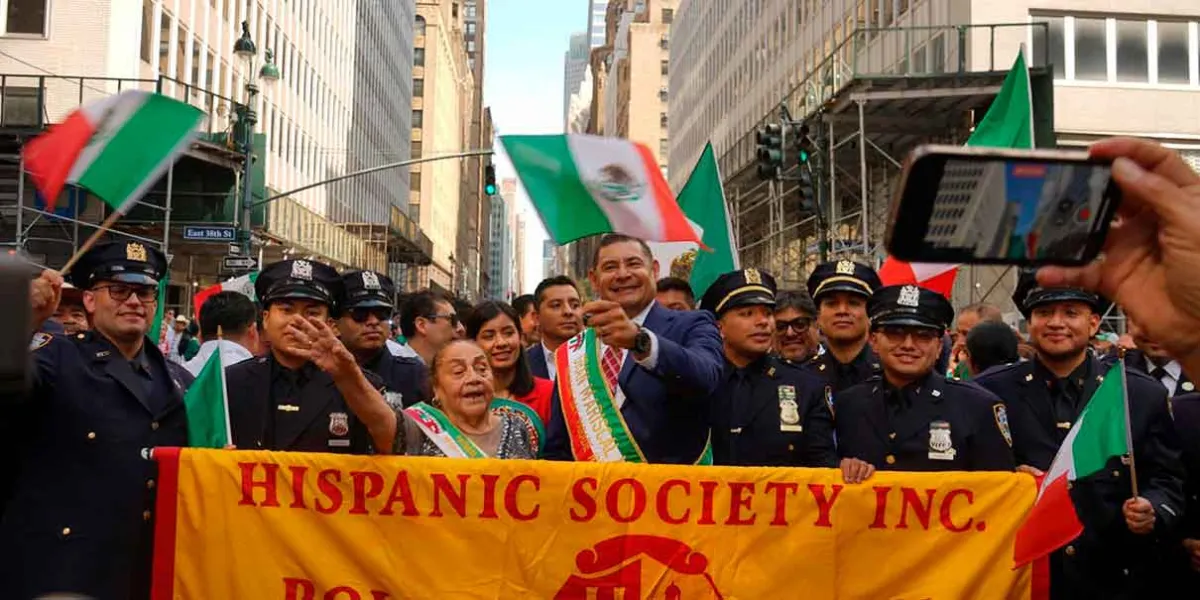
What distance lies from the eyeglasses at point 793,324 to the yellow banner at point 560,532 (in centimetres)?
254

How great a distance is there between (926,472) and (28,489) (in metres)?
3.56

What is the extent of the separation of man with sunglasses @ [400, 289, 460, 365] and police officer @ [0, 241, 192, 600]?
3.19 meters

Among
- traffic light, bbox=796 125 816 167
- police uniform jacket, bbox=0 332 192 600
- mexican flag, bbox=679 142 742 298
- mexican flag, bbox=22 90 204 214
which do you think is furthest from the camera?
traffic light, bbox=796 125 816 167

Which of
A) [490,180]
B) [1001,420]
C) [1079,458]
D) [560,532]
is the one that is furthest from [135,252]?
[490,180]

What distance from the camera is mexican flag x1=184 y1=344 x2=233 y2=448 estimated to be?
4863 millimetres

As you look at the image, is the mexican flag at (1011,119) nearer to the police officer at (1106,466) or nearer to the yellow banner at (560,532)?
the police officer at (1106,466)

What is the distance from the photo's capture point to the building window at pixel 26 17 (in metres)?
27.7

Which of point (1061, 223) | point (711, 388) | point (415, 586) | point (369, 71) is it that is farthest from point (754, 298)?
point (369, 71)

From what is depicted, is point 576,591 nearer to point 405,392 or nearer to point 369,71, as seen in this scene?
point 405,392

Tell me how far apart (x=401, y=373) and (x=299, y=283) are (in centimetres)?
194

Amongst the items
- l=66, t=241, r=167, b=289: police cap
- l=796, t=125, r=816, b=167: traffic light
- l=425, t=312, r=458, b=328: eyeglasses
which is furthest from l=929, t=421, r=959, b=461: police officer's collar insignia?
l=796, t=125, r=816, b=167: traffic light

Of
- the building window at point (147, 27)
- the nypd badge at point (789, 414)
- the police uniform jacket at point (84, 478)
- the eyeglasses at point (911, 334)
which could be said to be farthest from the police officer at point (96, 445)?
the building window at point (147, 27)

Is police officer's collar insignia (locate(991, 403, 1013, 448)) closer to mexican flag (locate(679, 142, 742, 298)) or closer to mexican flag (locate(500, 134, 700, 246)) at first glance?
mexican flag (locate(500, 134, 700, 246))

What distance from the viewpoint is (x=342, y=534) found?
15.1 feet
